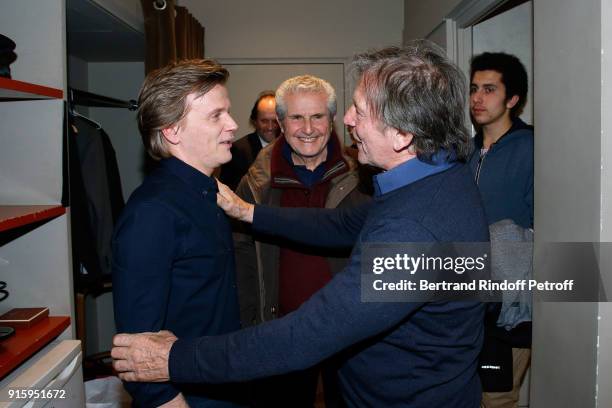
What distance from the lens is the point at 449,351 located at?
1.12m

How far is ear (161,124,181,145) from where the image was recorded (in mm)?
1302

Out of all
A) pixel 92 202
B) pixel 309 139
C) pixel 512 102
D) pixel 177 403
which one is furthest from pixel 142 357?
pixel 512 102

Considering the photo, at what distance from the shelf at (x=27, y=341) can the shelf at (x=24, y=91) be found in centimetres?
77

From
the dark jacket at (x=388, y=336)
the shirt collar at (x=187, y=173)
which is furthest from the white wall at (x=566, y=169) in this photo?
the shirt collar at (x=187, y=173)

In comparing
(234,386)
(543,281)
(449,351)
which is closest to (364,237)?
(449,351)

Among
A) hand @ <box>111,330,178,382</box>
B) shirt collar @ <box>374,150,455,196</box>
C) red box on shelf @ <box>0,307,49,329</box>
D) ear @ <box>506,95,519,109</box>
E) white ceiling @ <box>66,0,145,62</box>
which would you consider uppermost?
white ceiling @ <box>66,0,145,62</box>

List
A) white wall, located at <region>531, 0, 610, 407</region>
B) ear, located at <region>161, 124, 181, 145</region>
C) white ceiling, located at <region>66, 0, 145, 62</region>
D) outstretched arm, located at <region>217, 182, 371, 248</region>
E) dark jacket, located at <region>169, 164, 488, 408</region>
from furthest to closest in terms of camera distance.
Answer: white ceiling, located at <region>66, 0, 145, 62</region> < outstretched arm, located at <region>217, 182, 371, 248</region> < white wall, located at <region>531, 0, 610, 407</region> < ear, located at <region>161, 124, 181, 145</region> < dark jacket, located at <region>169, 164, 488, 408</region>

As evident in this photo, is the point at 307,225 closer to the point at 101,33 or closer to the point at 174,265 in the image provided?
the point at 174,265

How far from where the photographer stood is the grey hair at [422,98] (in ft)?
3.58

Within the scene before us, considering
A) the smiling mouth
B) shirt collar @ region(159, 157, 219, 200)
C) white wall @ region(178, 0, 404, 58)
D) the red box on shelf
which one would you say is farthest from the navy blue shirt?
white wall @ region(178, 0, 404, 58)

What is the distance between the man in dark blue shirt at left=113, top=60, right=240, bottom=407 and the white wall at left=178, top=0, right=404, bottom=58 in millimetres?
3160

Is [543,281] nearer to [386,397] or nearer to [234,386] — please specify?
[386,397]

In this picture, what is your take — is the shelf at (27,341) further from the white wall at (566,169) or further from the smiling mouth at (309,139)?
the white wall at (566,169)

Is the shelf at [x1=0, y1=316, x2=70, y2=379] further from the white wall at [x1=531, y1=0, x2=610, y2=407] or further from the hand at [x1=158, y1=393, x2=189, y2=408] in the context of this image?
the white wall at [x1=531, y1=0, x2=610, y2=407]
